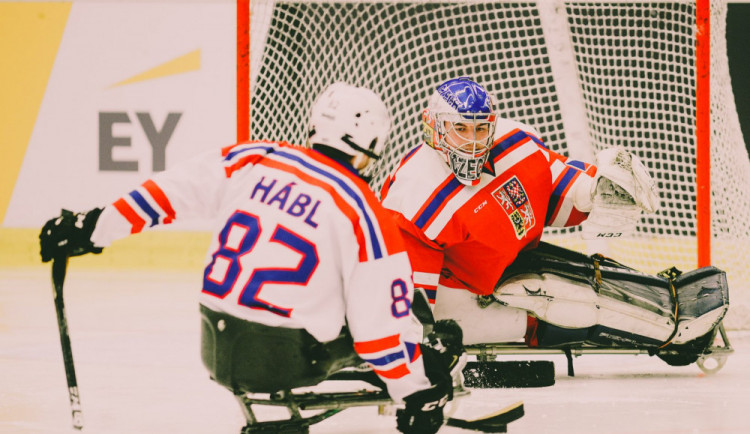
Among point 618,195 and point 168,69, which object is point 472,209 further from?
point 168,69

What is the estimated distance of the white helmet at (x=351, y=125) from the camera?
6.75ft

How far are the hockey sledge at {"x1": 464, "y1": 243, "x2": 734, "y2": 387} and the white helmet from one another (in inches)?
42.6

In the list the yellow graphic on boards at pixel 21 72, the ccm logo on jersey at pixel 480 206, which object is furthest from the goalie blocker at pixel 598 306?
the yellow graphic on boards at pixel 21 72

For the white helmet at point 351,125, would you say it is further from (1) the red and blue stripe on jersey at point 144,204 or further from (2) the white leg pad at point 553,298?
(2) the white leg pad at point 553,298

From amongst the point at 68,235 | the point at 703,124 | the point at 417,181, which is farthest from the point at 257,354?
the point at 703,124

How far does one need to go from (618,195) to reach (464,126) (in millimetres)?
578

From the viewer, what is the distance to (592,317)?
3088mm

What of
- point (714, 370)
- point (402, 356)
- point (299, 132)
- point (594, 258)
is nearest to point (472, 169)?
point (594, 258)

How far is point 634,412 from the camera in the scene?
2680mm

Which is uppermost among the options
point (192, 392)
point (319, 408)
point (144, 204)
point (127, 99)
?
point (127, 99)

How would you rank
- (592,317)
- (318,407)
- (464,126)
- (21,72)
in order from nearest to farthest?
(318,407), (464,126), (592,317), (21,72)

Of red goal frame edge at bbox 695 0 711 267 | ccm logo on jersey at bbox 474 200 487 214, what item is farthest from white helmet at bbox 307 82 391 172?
red goal frame edge at bbox 695 0 711 267

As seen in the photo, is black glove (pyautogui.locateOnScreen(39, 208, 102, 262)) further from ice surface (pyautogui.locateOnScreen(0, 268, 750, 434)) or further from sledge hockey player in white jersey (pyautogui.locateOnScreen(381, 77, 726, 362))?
sledge hockey player in white jersey (pyautogui.locateOnScreen(381, 77, 726, 362))

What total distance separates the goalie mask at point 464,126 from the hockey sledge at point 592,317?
461mm
